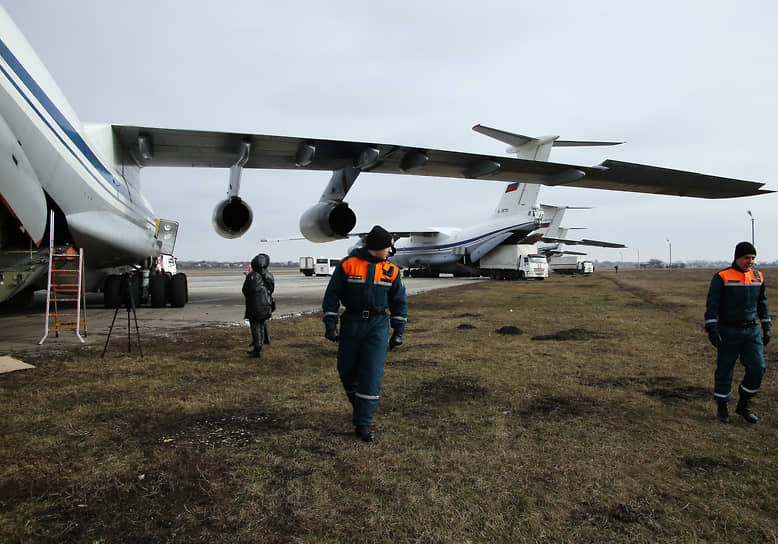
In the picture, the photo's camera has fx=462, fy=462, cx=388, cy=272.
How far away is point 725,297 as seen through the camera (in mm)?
4016

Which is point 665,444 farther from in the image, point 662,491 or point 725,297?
point 725,297

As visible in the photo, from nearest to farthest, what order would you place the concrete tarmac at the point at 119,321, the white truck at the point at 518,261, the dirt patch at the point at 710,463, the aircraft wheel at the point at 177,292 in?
the dirt patch at the point at 710,463, the concrete tarmac at the point at 119,321, the aircraft wheel at the point at 177,292, the white truck at the point at 518,261

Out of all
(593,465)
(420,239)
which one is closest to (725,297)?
(593,465)

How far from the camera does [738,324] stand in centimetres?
392

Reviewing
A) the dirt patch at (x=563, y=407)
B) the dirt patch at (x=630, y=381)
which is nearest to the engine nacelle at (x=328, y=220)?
the dirt patch at (x=630, y=381)

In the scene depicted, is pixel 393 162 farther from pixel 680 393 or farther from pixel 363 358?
pixel 363 358

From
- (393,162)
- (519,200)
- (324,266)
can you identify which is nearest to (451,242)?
(519,200)

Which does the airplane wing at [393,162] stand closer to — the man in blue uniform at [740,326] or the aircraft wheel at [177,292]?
the aircraft wheel at [177,292]

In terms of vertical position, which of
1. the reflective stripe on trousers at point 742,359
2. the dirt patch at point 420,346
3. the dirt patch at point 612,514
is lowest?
the dirt patch at point 612,514

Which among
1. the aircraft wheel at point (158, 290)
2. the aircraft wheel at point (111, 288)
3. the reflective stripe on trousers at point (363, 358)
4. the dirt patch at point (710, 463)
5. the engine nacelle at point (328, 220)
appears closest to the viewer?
the dirt patch at point (710, 463)

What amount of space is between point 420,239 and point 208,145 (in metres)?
26.1

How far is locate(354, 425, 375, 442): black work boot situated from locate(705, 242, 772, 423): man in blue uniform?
2.94 metres

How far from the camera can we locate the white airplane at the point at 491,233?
59.5ft

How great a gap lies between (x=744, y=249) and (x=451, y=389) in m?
2.95
